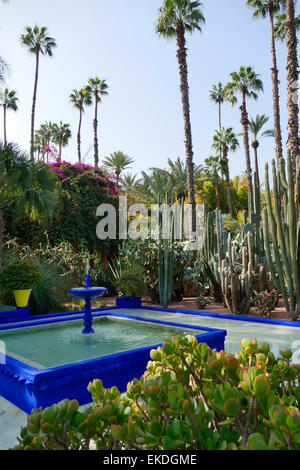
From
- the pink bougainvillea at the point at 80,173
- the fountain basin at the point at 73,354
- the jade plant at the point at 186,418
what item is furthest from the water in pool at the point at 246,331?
the pink bougainvillea at the point at 80,173

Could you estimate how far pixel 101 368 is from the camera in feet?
14.5

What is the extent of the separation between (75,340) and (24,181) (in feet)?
14.6

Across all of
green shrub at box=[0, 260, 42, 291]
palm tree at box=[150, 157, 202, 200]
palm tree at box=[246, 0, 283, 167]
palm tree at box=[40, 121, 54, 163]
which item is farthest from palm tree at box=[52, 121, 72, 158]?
green shrub at box=[0, 260, 42, 291]

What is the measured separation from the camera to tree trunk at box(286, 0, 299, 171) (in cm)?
993

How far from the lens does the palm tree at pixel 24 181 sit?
8812mm

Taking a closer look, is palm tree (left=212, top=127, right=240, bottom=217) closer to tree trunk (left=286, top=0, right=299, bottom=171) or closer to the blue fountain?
tree trunk (left=286, top=0, right=299, bottom=171)

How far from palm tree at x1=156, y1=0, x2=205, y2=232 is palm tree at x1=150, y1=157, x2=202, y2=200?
14.8m

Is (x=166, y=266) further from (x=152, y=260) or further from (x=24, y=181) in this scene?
(x=24, y=181)

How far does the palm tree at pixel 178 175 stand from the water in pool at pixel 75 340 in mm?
22379

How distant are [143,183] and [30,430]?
96.2ft

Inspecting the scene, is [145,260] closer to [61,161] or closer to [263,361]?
[61,161]

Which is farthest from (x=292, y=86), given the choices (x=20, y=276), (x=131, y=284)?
(x=20, y=276)

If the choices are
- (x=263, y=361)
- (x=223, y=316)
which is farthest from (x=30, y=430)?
(x=223, y=316)

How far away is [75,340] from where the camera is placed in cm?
639
